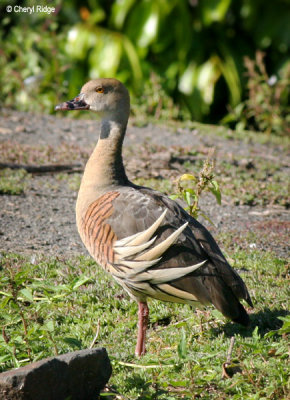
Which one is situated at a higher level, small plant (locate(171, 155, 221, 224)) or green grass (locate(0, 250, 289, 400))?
small plant (locate(171, 155, 221, 224))

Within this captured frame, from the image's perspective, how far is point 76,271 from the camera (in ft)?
15.0

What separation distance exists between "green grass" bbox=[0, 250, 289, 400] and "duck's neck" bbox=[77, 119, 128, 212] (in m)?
0.54

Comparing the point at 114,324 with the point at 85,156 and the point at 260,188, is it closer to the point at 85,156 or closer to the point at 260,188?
the point at 260,188

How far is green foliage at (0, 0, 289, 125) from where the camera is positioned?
9859 millimetres

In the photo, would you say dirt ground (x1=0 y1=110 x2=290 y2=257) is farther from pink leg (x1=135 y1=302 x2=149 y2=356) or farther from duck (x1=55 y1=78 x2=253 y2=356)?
pink leg (x1=135 y1=302 x2=149 y2=356)

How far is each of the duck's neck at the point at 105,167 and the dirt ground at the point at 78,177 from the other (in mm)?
1046

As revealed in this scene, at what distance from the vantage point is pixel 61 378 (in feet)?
9.34

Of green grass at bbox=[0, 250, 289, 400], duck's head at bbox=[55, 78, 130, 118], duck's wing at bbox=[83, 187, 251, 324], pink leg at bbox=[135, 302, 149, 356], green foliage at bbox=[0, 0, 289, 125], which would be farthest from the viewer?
green foliage at bbox=[0, 0, 289, 125]

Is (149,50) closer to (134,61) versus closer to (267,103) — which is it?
(134,61)

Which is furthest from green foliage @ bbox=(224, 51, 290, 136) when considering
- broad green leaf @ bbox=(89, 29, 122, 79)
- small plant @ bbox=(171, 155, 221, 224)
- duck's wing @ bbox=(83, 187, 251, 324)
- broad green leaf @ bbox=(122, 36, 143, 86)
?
duck's wing @ bbox=(83, 187, 251, 324)

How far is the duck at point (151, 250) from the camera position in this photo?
347cm

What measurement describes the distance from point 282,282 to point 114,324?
128 centimetres

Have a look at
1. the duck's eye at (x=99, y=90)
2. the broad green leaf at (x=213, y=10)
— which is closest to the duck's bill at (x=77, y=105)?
the duck's eye at (x=99, y=90)

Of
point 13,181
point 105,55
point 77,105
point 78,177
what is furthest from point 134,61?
point 77,105
